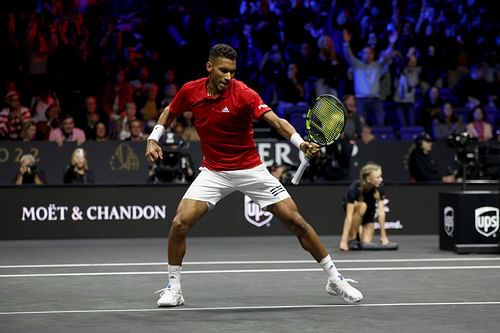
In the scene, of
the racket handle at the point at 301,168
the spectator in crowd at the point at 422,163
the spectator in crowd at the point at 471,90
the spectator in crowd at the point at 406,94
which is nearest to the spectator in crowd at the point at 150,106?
the spectator in crowd at the point at 406,94

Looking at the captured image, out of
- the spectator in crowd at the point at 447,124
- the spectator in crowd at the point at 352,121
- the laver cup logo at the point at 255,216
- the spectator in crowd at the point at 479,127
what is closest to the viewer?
the laver cup logo at the point at 255,216

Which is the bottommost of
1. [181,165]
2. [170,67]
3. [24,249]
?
[24,249]

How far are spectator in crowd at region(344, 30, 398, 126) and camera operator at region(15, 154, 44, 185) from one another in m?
5.80

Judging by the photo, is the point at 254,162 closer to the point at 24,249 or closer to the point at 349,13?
the point at 24,249

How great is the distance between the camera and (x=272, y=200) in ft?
25.5

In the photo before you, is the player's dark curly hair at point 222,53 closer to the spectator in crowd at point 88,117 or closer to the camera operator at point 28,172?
the camera operator at point 28,172

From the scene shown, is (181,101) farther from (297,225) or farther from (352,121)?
(352,121)

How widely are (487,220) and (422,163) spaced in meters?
3.58

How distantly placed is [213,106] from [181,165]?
25.6ft

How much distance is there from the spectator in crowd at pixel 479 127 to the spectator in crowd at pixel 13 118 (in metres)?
7.33

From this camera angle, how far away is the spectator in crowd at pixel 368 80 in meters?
17.8

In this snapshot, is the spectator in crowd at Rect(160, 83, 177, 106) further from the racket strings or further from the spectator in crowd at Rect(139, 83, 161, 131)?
the racket strings

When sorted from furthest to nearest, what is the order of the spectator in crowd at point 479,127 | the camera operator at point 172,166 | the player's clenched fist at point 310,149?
the spectator in crowd at point 479,127 → the camera operator at point 172,166 → the player's clenched fist at point 310,149

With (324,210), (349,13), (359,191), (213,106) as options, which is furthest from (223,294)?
(349,13)
